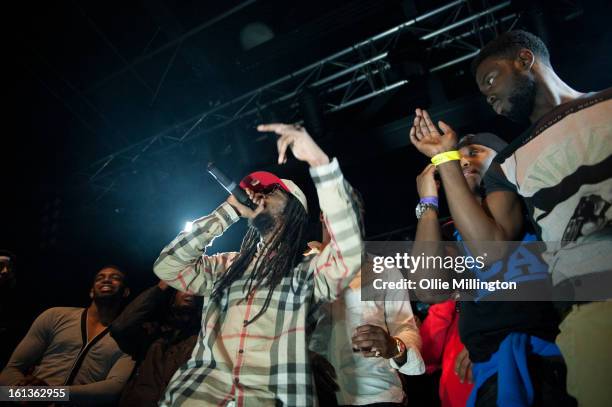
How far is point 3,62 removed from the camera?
Answer: 521 cm

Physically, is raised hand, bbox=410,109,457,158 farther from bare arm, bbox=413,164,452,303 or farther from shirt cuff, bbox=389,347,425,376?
shirt cuff, bbox=389,347,425,376

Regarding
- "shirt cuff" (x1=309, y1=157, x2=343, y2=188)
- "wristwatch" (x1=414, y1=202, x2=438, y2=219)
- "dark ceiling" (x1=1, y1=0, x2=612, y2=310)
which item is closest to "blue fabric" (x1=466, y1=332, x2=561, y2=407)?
"wristwatch" (x1=414, y1=202, x2=438, y2=219)

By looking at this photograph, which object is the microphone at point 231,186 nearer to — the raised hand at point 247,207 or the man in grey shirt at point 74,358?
the raised hand at point 247,207

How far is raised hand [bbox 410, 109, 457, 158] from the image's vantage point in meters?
1.75

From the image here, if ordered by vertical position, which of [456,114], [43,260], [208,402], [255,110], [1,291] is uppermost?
[255,110]

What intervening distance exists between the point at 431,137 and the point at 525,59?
23.4 inches

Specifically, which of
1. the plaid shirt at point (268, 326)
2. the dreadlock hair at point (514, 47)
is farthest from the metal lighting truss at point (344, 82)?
the plaid shirt at point (268, 326)

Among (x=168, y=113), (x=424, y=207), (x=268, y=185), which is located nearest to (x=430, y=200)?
(x=424, y=207)

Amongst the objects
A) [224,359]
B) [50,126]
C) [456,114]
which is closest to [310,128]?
[456,114]

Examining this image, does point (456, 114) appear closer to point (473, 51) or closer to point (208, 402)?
point (473, 51)

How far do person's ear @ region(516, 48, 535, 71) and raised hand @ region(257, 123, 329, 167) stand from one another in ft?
3.45

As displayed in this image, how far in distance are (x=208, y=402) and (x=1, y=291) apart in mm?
3627

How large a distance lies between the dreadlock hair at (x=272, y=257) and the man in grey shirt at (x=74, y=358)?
1.70 meters

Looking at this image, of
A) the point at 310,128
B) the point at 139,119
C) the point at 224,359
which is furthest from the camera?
the point at 139,119
